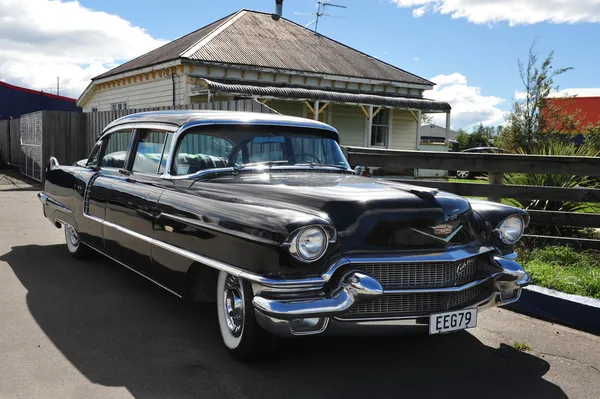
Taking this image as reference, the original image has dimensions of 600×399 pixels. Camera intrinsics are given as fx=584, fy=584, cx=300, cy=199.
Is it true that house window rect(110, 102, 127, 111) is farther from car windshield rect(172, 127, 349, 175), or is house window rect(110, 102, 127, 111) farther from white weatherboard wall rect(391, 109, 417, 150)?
car windshield rect(172, 127, 349, 175)

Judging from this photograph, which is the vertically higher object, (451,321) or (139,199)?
(139,199)

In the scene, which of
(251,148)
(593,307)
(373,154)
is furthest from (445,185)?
(251,148)

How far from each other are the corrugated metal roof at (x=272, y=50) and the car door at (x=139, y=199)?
506 inches

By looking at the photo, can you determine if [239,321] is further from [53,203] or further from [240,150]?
[53,203]

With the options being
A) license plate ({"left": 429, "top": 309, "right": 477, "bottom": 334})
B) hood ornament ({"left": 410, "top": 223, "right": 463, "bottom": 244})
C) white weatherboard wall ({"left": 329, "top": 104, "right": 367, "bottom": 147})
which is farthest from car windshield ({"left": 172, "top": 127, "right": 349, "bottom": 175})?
white weatherboard wall ({"left": 329, "top": 104, "right": 367, "bottom": 147})

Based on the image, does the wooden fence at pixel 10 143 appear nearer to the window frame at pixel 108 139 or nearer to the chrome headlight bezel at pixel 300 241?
the window frame at pixel 108 139

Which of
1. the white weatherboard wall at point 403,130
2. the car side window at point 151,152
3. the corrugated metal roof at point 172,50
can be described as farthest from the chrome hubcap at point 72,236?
the white weatherboard wall at point 403,130

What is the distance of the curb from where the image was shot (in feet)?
15.0

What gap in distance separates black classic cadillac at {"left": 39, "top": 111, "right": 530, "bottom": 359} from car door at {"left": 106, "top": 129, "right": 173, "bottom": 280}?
2 centimetres

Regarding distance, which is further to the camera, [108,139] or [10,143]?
[10,143]

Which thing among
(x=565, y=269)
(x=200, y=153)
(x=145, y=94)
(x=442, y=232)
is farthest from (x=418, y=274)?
(x=145, y=94)

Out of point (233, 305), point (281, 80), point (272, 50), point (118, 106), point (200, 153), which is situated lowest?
point (233, 305)

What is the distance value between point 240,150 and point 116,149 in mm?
1791

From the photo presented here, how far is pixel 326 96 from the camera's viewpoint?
62.1 ft
